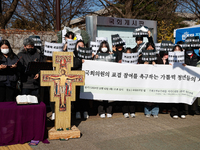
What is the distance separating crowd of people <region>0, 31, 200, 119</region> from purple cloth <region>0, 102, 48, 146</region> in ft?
3.18

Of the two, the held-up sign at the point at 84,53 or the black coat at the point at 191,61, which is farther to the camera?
the black coat at the point at 191,61

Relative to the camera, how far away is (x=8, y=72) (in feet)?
17.1

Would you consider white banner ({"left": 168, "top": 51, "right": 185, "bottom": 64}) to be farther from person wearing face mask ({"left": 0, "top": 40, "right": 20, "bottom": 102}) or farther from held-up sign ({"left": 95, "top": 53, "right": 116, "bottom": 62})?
person wearing face mask ({"left": 0, "top": 40, "right": 20, "bottom": 102})

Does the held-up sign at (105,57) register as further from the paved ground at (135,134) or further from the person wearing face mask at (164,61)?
the paved ground at (135,134)

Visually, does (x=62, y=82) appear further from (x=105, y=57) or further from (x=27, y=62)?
(x=105, y=57)

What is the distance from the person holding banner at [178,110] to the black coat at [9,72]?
153 inches

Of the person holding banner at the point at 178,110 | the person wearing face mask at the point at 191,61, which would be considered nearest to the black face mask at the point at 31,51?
the person holding banner at the point at 178,110

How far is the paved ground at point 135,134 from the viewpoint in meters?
4.29

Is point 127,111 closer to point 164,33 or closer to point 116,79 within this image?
point 116,79

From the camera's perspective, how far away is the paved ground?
4.29m

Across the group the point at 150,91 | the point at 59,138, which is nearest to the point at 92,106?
the point at 150,91

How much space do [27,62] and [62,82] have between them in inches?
53.4

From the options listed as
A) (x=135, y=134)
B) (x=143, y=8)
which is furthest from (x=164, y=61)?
(x=143, y=8)

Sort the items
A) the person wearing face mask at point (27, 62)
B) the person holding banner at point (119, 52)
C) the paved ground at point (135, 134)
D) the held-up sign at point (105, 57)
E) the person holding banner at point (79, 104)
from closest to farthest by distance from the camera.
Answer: the paved ground at point (135, 134), the person wearing face mask at point (27, 62), the person holding banner at point (79, 104), the held-up sign at point (105, 57), the person holding banner at point (119, 52)
